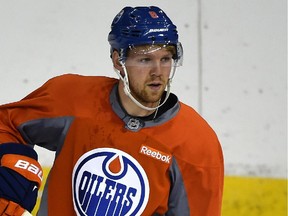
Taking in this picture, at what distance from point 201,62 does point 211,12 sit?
19 cm

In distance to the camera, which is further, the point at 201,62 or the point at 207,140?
the point at 201,62

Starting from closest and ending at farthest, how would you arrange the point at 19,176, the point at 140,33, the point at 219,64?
1. the point at 19,176
2. the point at 140,33
3. the point at 219,64

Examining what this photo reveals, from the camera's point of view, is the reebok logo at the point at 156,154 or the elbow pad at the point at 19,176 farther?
the reebok logo at the point at 156,154

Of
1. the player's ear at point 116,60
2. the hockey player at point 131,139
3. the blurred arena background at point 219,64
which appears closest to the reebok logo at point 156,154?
the hockey player at point 131,139

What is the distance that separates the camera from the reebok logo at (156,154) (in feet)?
6.81

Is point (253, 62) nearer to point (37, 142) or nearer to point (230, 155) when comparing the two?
point (230, 155)

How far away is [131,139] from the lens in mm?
2092

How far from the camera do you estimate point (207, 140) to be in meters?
2.10

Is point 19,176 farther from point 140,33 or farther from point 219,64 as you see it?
point 219,64

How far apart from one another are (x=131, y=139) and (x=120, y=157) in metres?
0.05

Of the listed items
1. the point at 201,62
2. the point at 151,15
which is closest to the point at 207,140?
the point at 151,15

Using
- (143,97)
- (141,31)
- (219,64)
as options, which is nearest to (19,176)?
(143,97)

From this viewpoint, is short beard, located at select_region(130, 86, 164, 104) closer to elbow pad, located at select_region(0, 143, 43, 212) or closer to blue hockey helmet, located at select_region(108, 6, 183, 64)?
blue hockey helmet, located at select_region(108, 6, 183, 64)

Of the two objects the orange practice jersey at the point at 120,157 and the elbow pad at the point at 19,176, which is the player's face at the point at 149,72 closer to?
the orange practice jersey at the point at 120,157
